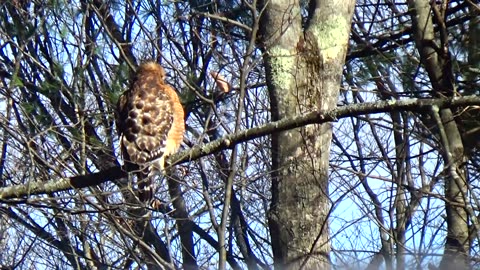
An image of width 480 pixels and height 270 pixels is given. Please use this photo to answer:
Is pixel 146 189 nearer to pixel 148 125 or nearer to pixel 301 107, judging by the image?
pixel 148 125

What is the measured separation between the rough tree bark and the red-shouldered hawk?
72cm

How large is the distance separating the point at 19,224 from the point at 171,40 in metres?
2.03

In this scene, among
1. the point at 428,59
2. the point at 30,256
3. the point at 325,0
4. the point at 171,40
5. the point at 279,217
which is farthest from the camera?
the point at 30,256

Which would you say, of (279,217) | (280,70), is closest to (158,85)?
(280,70)

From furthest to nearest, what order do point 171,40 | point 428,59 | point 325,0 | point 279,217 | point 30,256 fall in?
point 30,256, point 171,40, point 428,59, point 325,0, point 279,217

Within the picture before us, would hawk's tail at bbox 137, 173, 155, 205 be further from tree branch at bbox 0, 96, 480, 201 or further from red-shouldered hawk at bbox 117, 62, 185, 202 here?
tree branch at bbox 0, 96, 480, 201

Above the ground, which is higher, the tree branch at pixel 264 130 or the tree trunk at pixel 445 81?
the tree trunk at pixel 445 81

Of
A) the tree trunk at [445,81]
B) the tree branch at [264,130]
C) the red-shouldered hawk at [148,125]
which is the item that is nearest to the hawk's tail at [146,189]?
the red-shouldered hawk at [148,125]

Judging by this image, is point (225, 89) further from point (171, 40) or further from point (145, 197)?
point (145, 197)

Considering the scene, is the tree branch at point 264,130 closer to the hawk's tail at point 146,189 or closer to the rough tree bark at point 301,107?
the hawk's tail at point 146,189

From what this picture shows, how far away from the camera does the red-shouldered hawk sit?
238 inches

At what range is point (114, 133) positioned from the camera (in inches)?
302

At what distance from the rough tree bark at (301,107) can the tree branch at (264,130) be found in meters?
0.82

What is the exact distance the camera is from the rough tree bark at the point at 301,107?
19.4 ft
